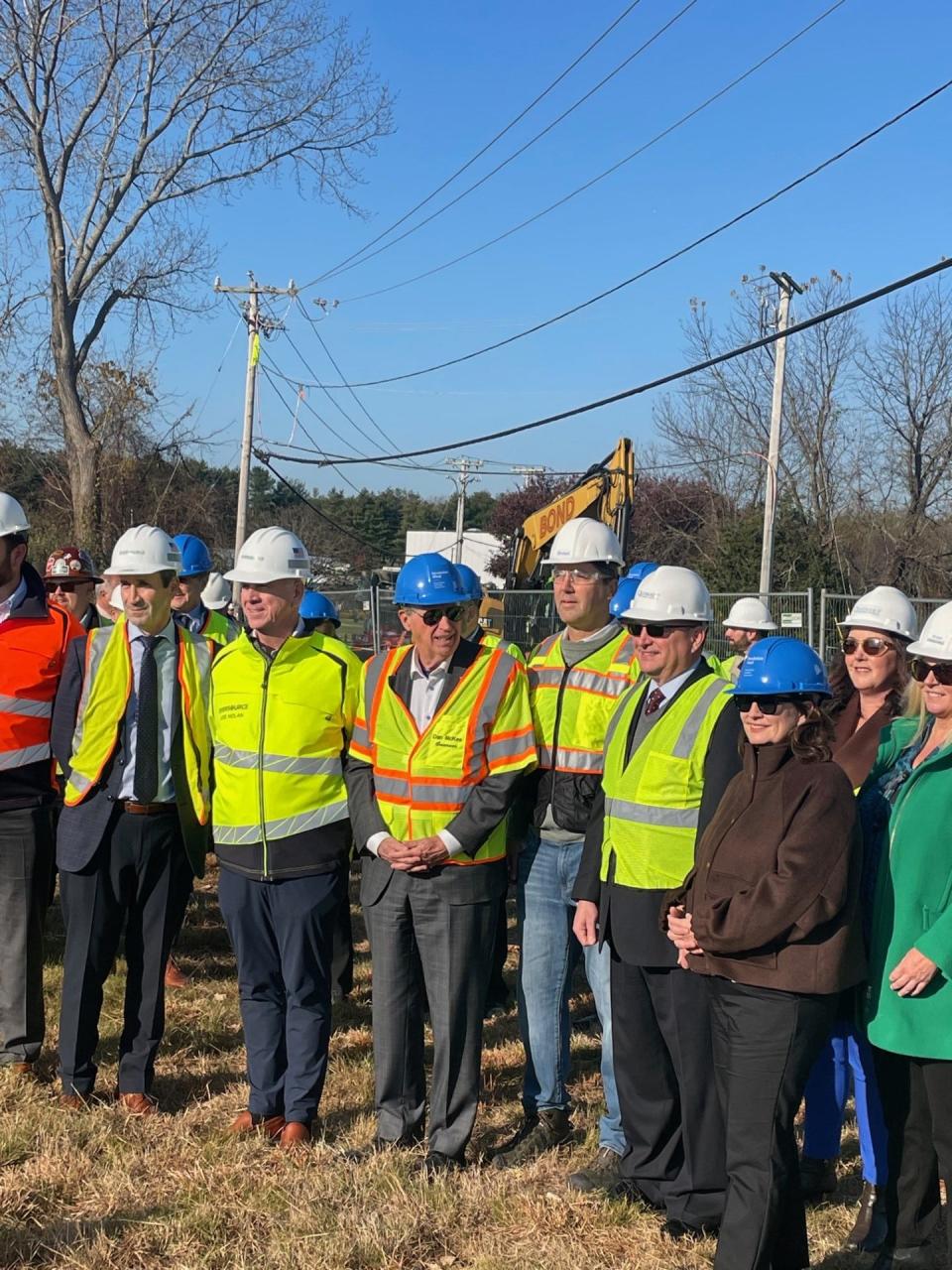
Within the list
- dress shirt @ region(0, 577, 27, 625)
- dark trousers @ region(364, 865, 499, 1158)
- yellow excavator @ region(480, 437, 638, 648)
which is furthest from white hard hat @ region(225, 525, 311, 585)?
yellow excavator @ region(480, 437, 638, 648)

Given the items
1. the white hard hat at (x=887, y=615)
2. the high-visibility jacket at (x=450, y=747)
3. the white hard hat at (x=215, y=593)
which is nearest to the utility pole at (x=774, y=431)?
the white hard hat at (x=215, y=593)

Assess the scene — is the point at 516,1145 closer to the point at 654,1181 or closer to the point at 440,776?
the point at 654,1181

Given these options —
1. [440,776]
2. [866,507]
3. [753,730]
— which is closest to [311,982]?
[440,776]

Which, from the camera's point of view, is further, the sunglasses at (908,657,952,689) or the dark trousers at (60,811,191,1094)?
the dark trousers at (60,811,191,1094)

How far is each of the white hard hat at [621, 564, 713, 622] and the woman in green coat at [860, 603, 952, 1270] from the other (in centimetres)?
74

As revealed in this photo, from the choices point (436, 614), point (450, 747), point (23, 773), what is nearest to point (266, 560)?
point (436, 614)

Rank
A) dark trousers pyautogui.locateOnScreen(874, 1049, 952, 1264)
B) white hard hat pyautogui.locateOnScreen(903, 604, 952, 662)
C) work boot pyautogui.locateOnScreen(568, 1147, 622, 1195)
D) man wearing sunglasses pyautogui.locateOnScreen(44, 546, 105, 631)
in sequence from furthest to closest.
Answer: man wearing sunglasses pyautogui.locateOnScreen(44, 546, 105, 631), work boot pyautogui.locateOnScreen(568, 1147, 622, 1195), dark trousers pyautogui.locateOnScreen(874, 1049, 952, 1264), white hard hat pyautogui.locateOnScreen(903, 604, 952, 662)

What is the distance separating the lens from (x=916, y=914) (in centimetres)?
369

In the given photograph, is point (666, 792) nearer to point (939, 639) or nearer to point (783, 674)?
point (783, 674)

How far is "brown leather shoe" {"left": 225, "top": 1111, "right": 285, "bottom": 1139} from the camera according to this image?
479 cm

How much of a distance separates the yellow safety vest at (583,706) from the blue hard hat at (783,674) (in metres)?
1.11

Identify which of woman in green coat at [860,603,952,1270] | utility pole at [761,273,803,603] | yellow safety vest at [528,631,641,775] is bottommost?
woman in green coat at [860,603,952,1270]

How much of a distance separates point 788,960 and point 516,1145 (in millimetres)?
1782

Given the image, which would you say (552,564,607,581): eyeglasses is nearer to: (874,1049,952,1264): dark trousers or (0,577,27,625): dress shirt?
(874,1049,952,1264): dark trousers
